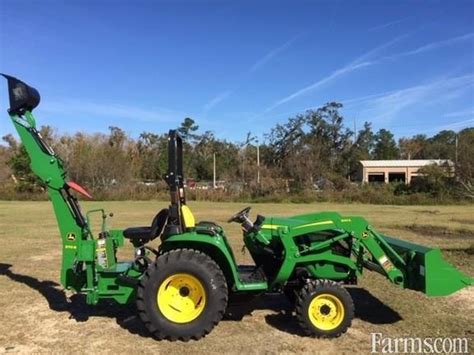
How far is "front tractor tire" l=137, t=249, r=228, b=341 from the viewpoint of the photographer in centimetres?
573

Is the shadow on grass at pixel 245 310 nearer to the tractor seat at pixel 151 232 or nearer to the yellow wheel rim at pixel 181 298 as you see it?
the yellow wheel rim at pixel 181 298

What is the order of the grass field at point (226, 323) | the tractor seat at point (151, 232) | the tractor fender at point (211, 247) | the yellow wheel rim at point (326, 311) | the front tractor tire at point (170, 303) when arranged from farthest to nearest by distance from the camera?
the tractor seat at point (151, 232) → the tractor fender at point (211, 247) → the yellow wheel rim at point (326, 311) → the front tractor tire at point (170, 303) → the grass field at point (226, 323)

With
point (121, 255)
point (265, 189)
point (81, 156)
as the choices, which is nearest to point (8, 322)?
point (121, 255)

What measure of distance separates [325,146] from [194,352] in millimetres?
61878

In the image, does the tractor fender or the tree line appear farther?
the tree line

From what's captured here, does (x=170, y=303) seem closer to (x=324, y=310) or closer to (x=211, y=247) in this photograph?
(x=211, y=247)

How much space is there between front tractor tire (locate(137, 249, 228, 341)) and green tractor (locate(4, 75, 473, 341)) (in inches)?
0.4

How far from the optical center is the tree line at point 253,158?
4550 cm

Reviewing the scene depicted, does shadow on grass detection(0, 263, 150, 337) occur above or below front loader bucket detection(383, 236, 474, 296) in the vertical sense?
below

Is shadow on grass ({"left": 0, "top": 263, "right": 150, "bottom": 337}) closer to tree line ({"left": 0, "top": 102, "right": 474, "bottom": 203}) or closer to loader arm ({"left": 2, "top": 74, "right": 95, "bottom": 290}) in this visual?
loader arm ({"left": 2, "top": 74, "right": 95, "bottom": 290})

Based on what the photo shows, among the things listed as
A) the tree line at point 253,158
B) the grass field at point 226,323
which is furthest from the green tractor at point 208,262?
the tree line at point 253,158

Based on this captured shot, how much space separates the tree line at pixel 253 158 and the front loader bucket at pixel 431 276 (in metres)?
26.2

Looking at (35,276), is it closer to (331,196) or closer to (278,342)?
(278,342)

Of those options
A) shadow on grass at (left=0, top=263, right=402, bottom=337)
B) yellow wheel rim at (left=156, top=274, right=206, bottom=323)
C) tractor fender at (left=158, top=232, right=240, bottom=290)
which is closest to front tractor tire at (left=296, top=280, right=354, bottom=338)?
shadow on grass at (left=0, top=263, right=402, bottom=337)
